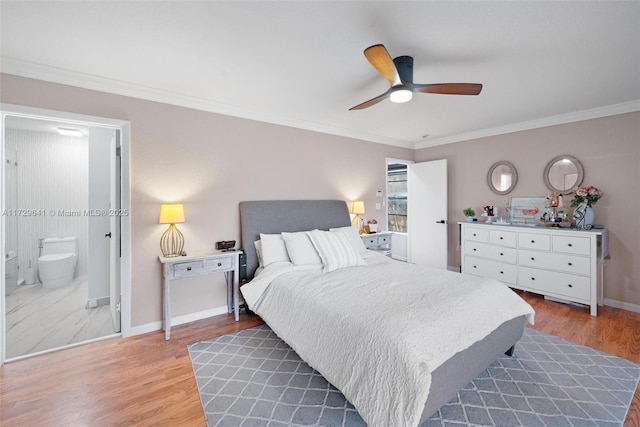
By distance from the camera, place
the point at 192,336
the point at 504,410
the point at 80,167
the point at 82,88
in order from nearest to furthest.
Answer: the point at 504,410
the point at 82,88
the point at 192,336
the point at 80,167

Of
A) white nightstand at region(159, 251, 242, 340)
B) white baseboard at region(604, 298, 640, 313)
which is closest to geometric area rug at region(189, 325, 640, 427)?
white nightstand at region(159, 251, 242, 340)

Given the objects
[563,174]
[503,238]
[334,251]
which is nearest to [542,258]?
[503,238]

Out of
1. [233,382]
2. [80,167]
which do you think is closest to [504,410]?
[233,382]

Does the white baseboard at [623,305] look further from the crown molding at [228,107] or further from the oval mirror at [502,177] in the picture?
the crown molding at [228,107]

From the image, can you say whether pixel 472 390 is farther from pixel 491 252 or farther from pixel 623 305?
pixel 623 305

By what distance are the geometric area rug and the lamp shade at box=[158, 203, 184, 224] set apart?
1231mm

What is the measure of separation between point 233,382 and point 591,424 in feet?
7.78

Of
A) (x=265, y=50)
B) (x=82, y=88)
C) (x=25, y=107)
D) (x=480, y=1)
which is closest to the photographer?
(x=480, y=1)

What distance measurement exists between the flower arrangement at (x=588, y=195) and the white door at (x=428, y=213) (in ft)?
5.86

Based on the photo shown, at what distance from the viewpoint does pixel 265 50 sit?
212 centimetres

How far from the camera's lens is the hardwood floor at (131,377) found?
5.91ft

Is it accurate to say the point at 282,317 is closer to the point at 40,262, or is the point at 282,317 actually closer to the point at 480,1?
the point at 480,1

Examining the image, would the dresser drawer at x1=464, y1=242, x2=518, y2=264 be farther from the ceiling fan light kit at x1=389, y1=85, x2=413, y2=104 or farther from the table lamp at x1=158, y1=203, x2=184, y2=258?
the table lamp at x1=158, y1=203, x2=184, y2=258

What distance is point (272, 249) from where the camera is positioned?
124 inches
